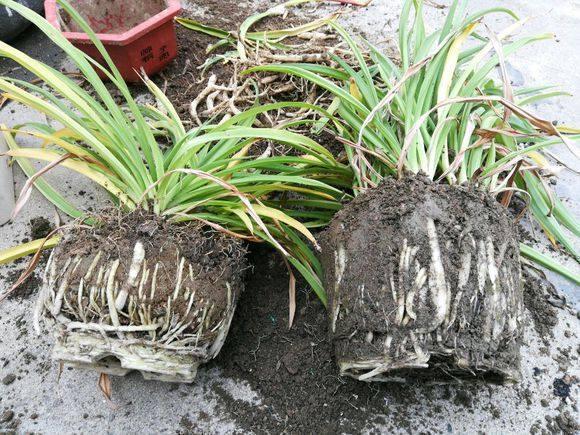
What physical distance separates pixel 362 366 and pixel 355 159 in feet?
1.52

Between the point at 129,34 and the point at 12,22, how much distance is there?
662 millimetres

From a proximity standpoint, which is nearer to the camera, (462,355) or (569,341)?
(462,355)

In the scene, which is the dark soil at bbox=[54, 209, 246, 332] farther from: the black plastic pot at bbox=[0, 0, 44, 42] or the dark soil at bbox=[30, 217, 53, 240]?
the black plastic pot at bbox=[0, 0, 44, 42]

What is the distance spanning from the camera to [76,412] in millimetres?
1176

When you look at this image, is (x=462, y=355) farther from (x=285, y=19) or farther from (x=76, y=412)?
(x=285, y=19)

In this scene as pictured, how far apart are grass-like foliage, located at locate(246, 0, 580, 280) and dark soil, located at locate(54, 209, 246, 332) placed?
362mm

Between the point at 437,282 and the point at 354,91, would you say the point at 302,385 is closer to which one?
the point at 437,282

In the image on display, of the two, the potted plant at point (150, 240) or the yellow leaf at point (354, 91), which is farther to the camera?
the yellow leaf at point (354, 91)

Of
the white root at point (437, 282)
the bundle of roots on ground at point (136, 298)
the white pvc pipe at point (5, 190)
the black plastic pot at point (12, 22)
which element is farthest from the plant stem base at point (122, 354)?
the black plastic pot at point (12, 22)

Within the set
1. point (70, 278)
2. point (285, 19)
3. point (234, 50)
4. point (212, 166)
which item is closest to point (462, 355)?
point (212, 166)

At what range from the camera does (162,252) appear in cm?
107

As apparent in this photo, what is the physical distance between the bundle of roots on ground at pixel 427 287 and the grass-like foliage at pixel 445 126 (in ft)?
0.32

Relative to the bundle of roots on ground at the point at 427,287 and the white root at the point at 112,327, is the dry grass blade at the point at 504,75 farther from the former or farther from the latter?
the white root at the point at 112,327

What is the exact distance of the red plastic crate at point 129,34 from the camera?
1644 mm
